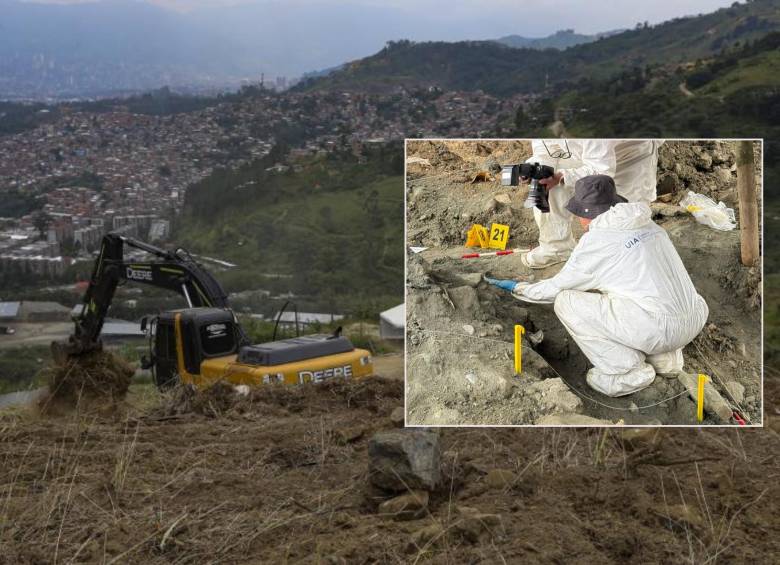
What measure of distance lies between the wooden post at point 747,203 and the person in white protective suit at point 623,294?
35 cm

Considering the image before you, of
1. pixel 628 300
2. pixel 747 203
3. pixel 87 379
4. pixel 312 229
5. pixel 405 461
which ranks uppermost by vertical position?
pixel 747 203

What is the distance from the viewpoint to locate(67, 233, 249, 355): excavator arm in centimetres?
1147

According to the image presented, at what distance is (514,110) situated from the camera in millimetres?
56750

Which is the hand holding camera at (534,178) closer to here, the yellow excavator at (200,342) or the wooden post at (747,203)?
the wooden post at (747,203)

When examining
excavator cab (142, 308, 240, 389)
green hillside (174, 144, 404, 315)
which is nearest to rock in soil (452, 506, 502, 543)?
excavator cab (142, 308, 240, 389)

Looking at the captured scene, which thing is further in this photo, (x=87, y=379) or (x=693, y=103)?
(x=693, y=103)

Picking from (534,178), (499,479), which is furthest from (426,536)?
(534,178)

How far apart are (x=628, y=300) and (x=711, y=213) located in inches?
24.1

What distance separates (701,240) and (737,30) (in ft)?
201

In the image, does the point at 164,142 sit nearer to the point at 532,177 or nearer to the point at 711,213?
the point at 532,177

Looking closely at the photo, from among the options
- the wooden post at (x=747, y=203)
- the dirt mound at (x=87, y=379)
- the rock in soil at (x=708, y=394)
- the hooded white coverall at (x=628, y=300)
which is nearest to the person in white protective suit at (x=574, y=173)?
the hooded white coverall at (x=628, y=300)

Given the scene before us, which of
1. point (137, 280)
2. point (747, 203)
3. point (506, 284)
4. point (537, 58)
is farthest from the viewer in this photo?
point (537, 58)

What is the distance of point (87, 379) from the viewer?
11109 mm

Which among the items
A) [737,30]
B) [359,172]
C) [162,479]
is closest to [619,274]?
[162,479]
